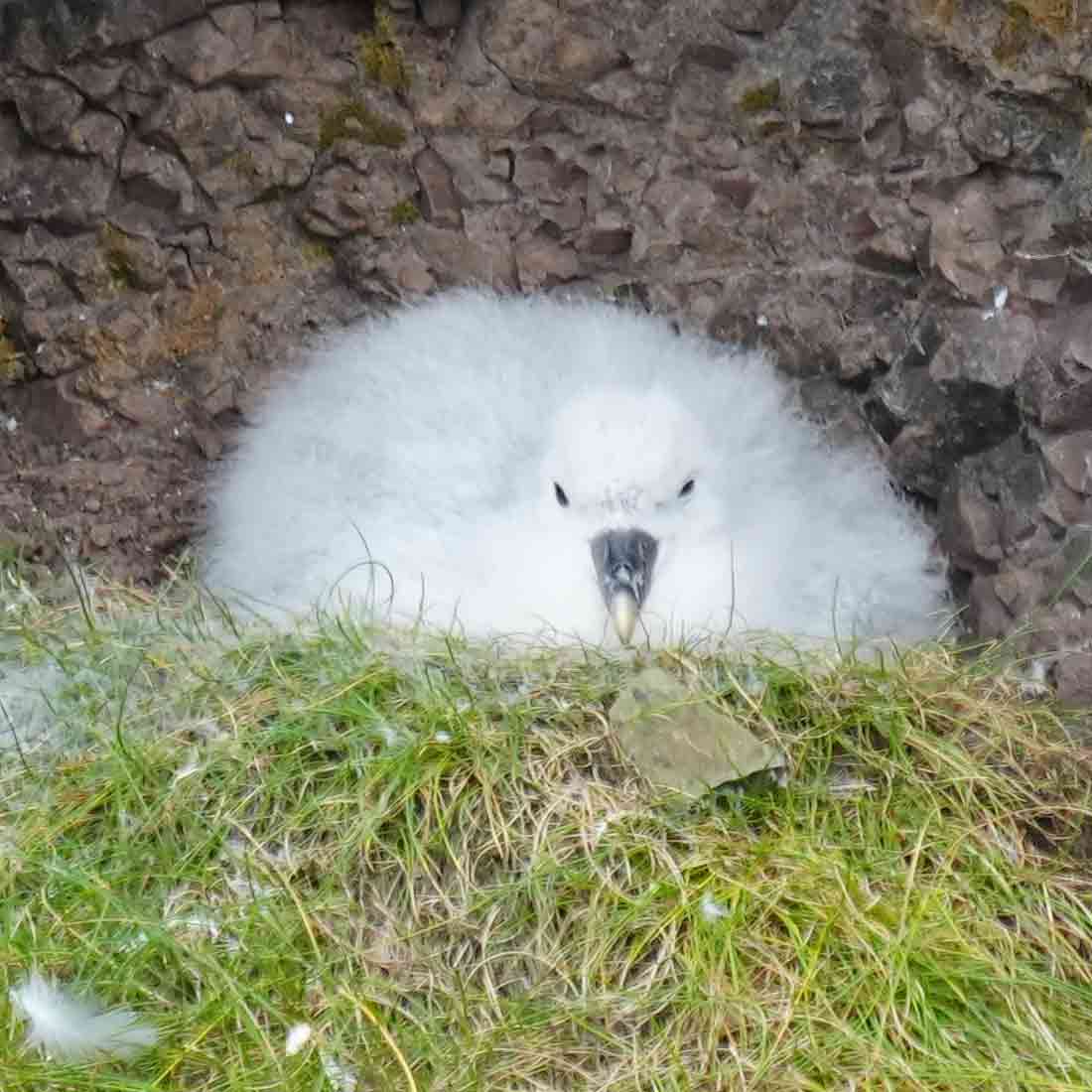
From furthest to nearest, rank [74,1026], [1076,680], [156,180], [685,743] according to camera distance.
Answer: [156,180] → [1076,680] → [685,743] → [74,1026]

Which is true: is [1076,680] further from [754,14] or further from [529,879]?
[754,14]

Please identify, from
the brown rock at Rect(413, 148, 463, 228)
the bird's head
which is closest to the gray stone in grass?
the bird's head

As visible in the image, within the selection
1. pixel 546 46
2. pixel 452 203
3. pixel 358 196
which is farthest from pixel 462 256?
pixel 546 46

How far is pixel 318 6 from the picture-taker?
505cm

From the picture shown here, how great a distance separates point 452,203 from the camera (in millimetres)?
5191

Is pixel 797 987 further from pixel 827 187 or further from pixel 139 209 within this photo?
pixel 139 209

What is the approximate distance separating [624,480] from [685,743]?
929 millimetres

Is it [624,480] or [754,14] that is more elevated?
[754,14]

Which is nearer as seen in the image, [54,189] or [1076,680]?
[1076,680]

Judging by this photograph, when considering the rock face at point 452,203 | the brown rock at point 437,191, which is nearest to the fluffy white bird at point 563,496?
the rock face at point 452,203

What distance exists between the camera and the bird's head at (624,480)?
4.36 metres

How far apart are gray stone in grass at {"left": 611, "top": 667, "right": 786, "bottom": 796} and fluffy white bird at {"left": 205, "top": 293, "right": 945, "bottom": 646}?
40cm

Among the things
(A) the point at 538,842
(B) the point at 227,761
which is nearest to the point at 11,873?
(B) the point at 227,761

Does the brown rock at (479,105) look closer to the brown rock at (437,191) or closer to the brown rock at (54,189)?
the brown rock at (437,191)
